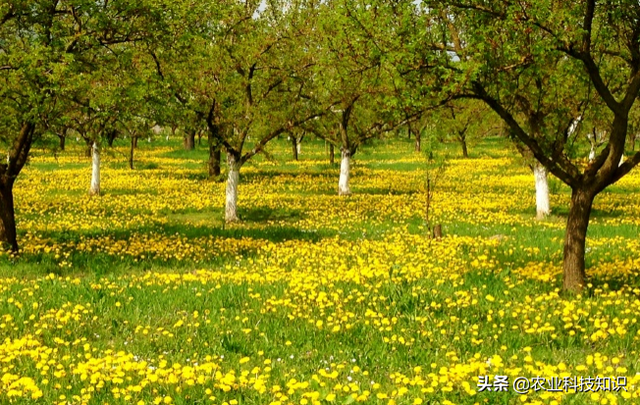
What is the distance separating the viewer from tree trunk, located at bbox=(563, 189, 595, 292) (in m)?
10.3

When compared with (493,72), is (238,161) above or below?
below

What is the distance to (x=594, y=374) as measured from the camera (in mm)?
6820

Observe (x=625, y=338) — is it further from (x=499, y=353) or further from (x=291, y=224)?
(x=291, y=224)

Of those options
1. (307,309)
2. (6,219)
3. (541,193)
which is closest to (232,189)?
(6,219)

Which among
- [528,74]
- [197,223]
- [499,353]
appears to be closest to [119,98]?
[197,223]

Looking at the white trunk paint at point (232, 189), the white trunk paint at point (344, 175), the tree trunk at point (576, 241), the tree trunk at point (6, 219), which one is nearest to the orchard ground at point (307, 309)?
the tree trunk at point (576, 241)

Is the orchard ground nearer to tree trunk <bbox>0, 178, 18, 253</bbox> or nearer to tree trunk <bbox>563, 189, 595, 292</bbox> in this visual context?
tree trunk <bbox>563, 189, 595, 292</bbox>

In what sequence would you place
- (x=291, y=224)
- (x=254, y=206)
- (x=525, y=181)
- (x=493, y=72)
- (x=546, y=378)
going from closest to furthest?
(x=546, y=378), (x=493, y=72), (x=291, y=224), (x=254, y=206), (x=525, y=181)

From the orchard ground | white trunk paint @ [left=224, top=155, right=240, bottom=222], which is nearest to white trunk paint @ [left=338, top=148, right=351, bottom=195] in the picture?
the orchard ground

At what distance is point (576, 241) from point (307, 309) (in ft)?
16.4

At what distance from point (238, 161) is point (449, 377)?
15248 millimetres

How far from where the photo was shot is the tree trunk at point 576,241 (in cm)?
1027

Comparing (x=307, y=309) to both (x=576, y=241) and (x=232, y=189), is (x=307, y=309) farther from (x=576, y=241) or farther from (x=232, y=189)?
(x=232, y=189)

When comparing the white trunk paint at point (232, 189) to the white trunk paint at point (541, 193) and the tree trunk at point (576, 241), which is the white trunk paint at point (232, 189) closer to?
the white trunk paint at point (541, 193)
